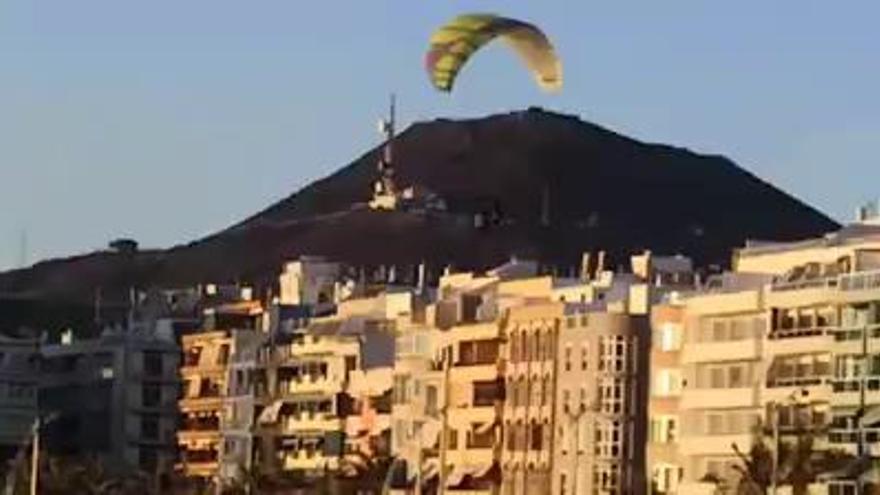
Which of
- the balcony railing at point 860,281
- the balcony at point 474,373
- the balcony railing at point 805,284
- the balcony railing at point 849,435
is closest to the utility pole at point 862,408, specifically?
the balcony railing at point 849,435

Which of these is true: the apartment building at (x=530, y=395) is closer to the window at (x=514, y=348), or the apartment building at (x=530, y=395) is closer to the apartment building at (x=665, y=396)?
the window at (x=514, y=348)

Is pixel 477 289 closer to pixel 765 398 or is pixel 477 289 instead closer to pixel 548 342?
pixel 548 342

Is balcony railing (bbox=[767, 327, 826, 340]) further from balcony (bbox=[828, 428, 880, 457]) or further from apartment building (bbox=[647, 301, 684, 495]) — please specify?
apartment building (bbox=[647, 301, 684, 495])

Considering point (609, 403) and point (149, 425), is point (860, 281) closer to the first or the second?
point (609, 403)

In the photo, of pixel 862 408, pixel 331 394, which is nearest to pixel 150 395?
pixel 331 394

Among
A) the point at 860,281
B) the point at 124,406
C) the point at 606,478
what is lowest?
the point at 606,478

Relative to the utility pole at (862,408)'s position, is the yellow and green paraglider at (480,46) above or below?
above

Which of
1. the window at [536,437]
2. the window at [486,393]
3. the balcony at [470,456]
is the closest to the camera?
the window at [536,437]
